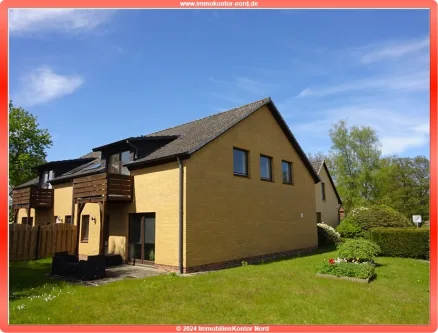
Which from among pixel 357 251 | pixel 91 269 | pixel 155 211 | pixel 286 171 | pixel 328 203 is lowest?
pixel 91 269

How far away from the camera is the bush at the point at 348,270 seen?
34.1ft

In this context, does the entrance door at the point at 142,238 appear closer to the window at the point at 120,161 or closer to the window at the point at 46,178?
the window at the point at 120,161

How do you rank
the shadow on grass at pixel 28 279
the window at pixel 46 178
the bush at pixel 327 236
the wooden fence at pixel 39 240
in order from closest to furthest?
1. the shadow on grass at pixel 28 279
2. the wooden fence at pixel 39 240
3. the window at pixel 46 178
4. the bush at pixel 327 236

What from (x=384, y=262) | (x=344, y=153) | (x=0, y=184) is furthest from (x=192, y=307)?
(x=344, y=153)

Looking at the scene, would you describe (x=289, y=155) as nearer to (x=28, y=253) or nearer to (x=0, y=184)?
(x=28, y=253)

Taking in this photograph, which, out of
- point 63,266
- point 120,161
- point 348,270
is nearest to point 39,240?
point 120,161

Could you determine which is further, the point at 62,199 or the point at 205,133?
the point at 62,199

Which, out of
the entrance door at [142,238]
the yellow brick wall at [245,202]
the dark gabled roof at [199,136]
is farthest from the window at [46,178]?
the yellow brick wall at [245,202]

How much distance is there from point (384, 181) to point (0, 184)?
1623 inches

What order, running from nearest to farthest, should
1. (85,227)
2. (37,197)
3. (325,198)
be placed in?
(85,227)
(37,197)
(325,198)

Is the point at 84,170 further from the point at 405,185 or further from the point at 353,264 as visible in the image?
the point at 405,185

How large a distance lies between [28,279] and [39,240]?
6192mm

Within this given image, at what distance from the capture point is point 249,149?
1573 centimetres

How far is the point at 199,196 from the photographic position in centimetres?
1288
